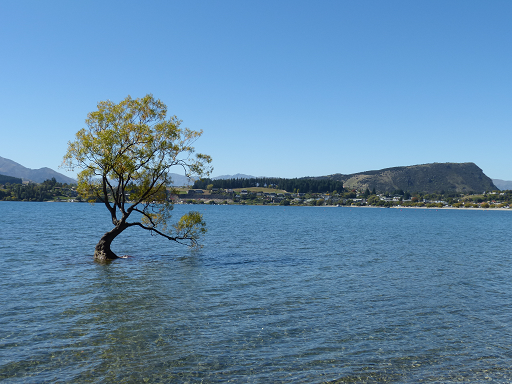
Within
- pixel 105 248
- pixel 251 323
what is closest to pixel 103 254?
pixel 105 248

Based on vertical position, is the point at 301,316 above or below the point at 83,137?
below

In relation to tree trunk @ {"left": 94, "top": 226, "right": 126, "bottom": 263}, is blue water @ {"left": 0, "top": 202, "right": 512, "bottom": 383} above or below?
below

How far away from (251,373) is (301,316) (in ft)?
26.3

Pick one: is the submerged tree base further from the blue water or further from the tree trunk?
the blue water

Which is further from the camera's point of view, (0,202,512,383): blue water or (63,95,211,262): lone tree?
(63,95,211,262): lone tree

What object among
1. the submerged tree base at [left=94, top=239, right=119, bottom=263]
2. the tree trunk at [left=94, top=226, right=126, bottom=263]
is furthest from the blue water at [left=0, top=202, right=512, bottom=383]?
the tree trunk at [left=94, top=226, right=126, bottom=263]

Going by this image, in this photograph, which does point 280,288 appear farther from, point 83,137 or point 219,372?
point 83,137

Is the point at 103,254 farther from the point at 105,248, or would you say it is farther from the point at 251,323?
the point at 251,323

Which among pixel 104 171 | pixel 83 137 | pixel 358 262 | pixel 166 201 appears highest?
pixel 83 137

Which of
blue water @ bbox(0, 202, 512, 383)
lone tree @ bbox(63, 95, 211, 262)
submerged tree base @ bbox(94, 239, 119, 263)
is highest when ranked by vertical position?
lone tree @ bbox(63, 95, 211, 262)

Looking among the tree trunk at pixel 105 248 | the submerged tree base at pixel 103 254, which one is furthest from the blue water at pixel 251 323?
the tree trunk at pixel 105 248

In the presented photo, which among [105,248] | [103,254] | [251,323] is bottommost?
[251,323]

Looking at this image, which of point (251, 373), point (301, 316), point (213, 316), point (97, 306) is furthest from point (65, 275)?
point (251, 373)

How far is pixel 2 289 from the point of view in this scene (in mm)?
27797
